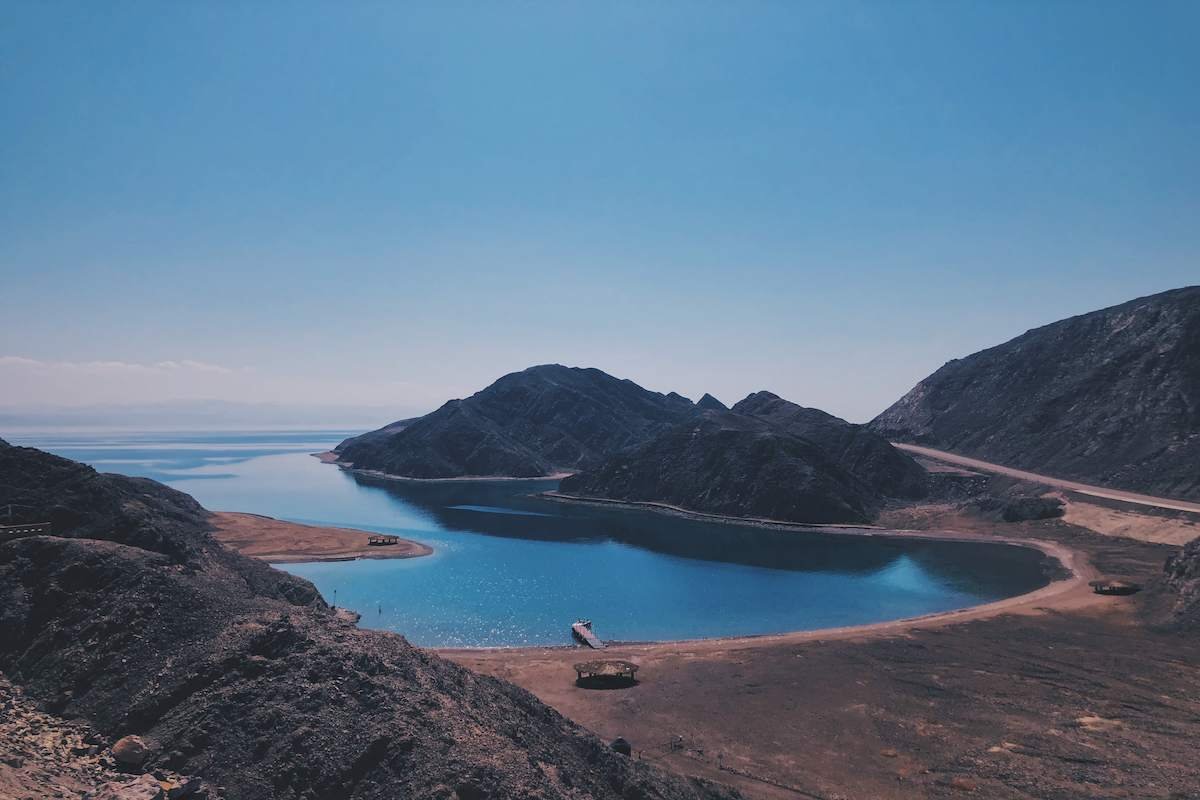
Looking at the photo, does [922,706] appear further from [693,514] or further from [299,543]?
[693,514]

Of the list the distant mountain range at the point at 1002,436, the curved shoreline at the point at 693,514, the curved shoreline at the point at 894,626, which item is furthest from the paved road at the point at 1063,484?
the curved shoreline at the point at 693,514

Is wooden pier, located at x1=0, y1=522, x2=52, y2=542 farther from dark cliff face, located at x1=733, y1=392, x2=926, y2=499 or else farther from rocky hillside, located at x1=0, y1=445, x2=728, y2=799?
dark cliff face, located at x1=733, y1=392, x2=926, y2=499

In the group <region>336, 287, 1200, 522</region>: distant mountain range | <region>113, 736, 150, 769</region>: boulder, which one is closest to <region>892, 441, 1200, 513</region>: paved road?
<region>336, 287, 1200, 522</region>: distant mountain range

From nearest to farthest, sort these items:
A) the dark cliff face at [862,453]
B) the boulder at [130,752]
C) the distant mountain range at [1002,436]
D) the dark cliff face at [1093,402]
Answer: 1. the boulder at [130,752]
2. the dark cliff face at [1093,402]
3. the distant mountain range at [1002,436]
4. the dark cliff face at [862,453]

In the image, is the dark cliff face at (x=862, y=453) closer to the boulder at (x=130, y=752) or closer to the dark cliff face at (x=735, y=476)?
the dark cliff face at (x=735, y=476)

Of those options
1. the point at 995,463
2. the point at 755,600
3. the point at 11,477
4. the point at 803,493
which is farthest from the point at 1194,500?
the point at 11,477

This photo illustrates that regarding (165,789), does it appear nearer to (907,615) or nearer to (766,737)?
(766,737)
